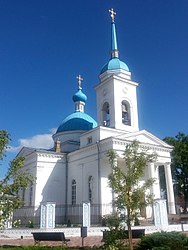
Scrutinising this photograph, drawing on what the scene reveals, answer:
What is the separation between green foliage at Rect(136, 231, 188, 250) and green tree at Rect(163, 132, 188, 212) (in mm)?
26098

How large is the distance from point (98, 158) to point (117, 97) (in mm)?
6704

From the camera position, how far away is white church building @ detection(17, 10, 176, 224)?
82.7 feet

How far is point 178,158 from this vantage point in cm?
3550

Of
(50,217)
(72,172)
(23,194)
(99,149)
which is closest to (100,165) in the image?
(99,149)

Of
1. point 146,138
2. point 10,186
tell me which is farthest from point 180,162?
point 10,186

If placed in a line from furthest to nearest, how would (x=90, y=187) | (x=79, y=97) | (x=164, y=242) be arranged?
(x=79, y=97) < (x=90, y=187) < (x=164, y=242)

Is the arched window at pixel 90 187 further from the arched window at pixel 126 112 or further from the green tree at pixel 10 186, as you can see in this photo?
the green tree at pixel 10 186

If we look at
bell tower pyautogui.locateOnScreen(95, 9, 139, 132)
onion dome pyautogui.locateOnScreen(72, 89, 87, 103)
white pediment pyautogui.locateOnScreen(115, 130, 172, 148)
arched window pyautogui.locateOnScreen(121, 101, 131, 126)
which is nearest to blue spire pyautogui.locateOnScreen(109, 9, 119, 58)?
bell tower pyautogui.locateOnScreen(95, 9, 139, 132)

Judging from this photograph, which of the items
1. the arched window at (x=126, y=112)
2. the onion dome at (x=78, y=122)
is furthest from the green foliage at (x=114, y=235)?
the onion dome at (x=78, y=122)

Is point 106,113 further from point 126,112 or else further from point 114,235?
point 114,235

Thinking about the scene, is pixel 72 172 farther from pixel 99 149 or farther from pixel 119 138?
pixel 119 138

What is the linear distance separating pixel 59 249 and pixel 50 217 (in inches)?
331

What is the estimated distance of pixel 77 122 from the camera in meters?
34.7

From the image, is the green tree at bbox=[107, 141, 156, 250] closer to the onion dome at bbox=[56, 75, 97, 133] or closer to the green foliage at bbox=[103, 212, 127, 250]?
the green foliage at bbox=[103, 212, 127, 250]
